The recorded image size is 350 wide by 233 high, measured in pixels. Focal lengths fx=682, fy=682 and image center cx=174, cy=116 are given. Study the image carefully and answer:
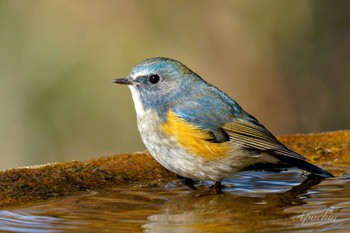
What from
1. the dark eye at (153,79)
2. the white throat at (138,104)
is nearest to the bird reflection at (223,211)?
the white throat at (138,104)

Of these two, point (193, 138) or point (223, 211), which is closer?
point (223, 211)

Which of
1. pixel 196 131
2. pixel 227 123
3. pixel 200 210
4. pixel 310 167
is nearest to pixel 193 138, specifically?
pixel 196 131

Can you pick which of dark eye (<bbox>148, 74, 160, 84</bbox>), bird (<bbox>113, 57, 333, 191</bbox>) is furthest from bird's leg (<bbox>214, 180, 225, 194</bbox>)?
dark eye (<bbox>148, 74, 160, 84</bbox>)

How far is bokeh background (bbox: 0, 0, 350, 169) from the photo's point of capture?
840 cm

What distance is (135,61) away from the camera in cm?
890

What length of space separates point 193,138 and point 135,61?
4370 mm

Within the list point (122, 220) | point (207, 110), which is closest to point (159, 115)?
point (207, 110)

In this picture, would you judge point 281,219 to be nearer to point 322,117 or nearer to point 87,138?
point 87,138

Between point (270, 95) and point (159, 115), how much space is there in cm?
521

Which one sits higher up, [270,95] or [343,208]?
[270,95]

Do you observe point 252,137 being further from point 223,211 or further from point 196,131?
point 223,211

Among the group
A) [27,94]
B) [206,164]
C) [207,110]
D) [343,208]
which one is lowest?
[343,208]

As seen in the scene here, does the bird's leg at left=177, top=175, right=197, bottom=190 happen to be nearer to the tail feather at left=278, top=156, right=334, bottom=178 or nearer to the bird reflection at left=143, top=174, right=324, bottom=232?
the bird reflection at left=143, top=174, right=324, bottom=232

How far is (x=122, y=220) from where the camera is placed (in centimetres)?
347
